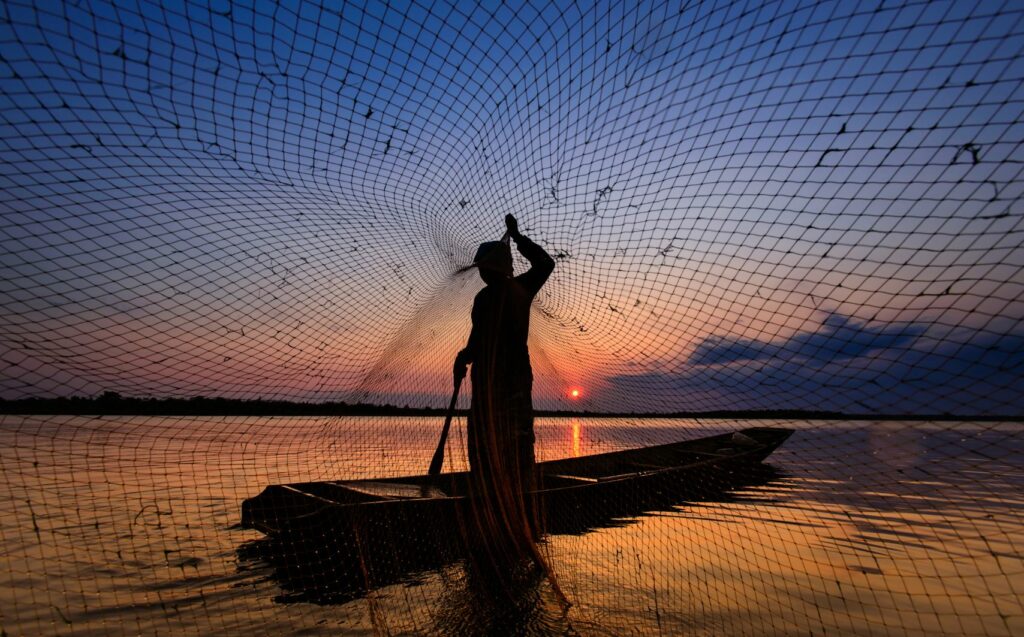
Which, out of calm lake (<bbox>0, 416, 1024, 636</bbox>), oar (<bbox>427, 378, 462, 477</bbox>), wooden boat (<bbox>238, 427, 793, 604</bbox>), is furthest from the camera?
oar (<bbox>427, 378, 462, 477</bbox>)

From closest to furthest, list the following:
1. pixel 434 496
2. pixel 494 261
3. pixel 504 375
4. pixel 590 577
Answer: pixel 494 261 → pixel 590 577 → pixel 504 375 → pixel 434 496

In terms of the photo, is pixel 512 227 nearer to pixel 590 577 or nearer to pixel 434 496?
pixel 434 496

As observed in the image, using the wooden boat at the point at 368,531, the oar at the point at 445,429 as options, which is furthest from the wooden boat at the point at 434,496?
the oar at the point at 445,429

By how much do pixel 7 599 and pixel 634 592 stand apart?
5.61 m

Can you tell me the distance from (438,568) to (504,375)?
226 centimetres

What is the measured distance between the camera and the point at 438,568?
17.7ft

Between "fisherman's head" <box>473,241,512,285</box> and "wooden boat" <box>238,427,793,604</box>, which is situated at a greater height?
"fisherman's head" <box>473,241,512,285</box>

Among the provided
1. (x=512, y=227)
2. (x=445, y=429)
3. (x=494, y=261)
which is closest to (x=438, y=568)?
(x=445, y=429)

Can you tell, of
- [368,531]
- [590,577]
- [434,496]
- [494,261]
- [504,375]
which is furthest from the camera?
[434,496]

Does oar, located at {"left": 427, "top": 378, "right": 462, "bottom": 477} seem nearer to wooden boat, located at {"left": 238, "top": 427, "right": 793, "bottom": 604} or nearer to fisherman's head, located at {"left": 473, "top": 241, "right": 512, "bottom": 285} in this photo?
wooden boat, located at {"left": 238, "top": 427, "right": 793, "bottom": 604}

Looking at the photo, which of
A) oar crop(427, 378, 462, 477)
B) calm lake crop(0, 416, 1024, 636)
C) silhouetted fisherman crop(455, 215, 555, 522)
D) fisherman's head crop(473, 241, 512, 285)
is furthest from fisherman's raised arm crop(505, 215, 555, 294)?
calm lake crop(0, 416, 1024, 636)

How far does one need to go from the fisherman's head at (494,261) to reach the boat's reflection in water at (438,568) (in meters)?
2.47

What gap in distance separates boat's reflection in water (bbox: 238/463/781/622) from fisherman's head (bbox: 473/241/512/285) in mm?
2468

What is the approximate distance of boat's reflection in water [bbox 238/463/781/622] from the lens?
4195mm
